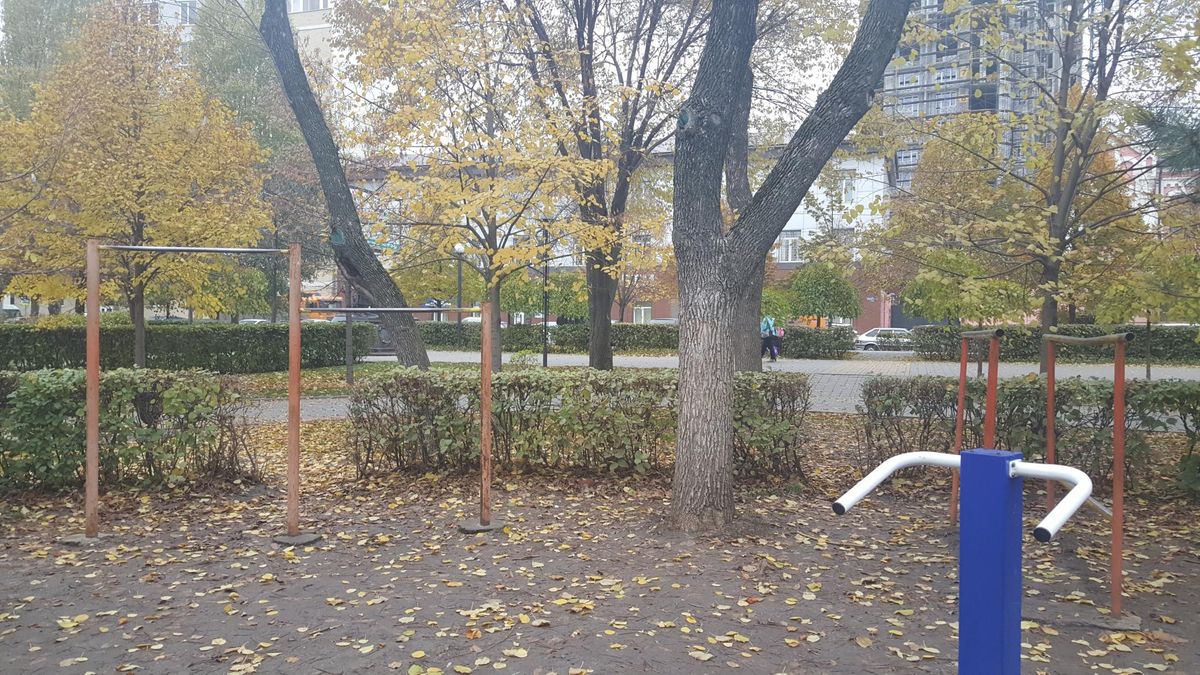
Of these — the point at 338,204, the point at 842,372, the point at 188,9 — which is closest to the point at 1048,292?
the point at 338,204

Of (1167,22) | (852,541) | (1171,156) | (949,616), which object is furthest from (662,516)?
(1167,22)

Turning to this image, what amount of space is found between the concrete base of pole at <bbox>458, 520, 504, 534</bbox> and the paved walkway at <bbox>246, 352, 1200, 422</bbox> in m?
3.70

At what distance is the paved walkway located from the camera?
13092mm

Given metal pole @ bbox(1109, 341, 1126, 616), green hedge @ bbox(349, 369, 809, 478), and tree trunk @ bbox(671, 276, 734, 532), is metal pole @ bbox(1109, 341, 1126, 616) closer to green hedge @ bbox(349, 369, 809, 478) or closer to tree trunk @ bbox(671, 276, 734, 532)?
tree trunk @ bbox(671, 276, 734, 532)

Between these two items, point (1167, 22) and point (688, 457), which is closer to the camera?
point (688, 457)

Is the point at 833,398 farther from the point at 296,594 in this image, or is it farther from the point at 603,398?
the point at 296,594

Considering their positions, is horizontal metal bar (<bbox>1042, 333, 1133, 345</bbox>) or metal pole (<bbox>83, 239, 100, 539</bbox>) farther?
metal pole (<bbox>83, 239, 100, 539</bbox>)

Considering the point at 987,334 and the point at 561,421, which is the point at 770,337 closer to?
the point at 561,421

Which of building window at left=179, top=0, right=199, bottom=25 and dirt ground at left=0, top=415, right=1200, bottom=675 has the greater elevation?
building window at left=179, top=0, right=199, bottom=25

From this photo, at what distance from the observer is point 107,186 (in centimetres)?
1404

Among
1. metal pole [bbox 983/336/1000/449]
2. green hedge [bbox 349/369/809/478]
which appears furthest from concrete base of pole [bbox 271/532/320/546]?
metal pole [bbox 983/336/1000/449]

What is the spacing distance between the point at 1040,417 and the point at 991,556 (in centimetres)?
543

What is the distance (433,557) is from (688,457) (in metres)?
1.72

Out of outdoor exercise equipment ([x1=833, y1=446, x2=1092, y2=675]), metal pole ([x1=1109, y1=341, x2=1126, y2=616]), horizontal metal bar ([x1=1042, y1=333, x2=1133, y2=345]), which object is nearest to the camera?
outdoor exercise equipment ([x1=833, y1=446, x2=1092, y2=675])
